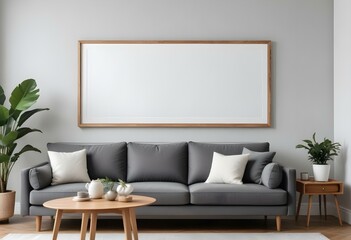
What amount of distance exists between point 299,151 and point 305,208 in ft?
2.28

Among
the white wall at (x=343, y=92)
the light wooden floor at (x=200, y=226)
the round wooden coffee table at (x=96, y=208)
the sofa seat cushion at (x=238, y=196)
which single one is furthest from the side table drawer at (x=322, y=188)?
the round wooden coffee table at (x=96, y=208)

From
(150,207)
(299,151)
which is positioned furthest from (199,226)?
(299,151)

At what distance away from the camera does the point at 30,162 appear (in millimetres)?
6148

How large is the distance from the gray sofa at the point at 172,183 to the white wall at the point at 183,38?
376mm

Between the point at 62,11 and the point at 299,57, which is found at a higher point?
the point at 62,11

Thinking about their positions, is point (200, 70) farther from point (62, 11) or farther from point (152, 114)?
point (62, 11)

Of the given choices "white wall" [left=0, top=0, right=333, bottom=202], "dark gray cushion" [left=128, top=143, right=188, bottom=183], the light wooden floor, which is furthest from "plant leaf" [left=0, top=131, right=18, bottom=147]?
"dark gray cushion" [left=128, top=143, right=188, bottom=183]

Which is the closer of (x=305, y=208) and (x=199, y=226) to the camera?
(x=199, y=226)

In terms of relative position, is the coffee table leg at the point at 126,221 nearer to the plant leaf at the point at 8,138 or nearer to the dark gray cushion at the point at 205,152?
the dark gray cushion at the point at 205,152

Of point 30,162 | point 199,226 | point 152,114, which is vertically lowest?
point 199,226

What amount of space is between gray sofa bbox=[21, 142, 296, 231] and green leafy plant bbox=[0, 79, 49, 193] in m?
0.38

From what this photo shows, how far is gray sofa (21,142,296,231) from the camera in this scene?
511 centimetres

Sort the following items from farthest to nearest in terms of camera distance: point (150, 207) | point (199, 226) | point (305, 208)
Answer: point (305, 208) → point (199, 226) → point (150, 207)

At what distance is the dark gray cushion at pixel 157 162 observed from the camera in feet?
18.6
